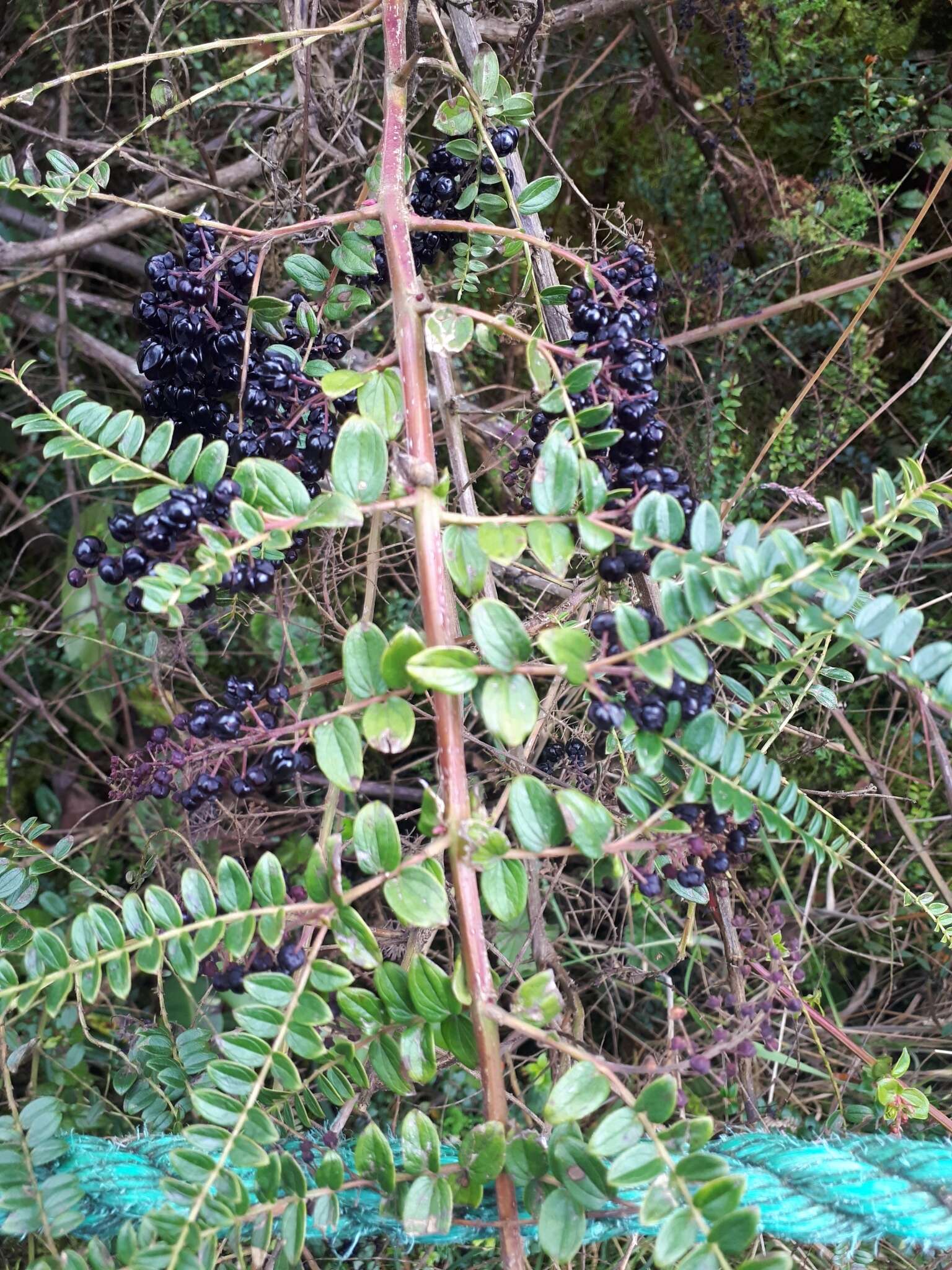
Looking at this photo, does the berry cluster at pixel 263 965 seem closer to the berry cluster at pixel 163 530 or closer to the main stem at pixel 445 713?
the main stem at pixel 445 713

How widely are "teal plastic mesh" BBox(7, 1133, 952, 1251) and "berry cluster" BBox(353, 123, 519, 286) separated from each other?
99 centimetres

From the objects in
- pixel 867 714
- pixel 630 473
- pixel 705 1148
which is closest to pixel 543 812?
pixel 630 473

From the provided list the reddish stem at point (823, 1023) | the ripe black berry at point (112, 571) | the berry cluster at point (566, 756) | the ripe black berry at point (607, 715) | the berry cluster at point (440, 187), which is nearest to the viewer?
the ripe black berry at point (607, 715)

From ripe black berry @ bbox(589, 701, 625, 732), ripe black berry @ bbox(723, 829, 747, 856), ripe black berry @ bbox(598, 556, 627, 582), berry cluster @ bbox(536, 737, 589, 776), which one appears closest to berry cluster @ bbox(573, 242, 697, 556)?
ripe black berry @ bbox(598, 556, 627, 582)

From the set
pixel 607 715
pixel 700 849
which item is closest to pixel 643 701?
pixel 607 715

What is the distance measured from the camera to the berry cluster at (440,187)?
1074 mm

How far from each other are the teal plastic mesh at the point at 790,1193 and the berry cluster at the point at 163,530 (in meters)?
0.51

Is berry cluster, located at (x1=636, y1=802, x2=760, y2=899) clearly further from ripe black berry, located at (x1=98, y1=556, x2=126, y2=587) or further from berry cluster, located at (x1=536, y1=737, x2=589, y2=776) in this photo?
ripe black berry, located at (x1=98, y1=556, x2=126, y2=587)

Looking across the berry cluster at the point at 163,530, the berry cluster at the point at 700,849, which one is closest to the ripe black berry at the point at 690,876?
the berry cluster at the point at 700,849

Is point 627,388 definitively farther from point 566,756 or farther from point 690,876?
point 566,756

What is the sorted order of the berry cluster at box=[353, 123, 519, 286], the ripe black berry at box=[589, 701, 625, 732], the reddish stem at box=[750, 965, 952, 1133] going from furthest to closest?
the berry cluster at box=[353, 123, 519, 286] → the reddish stem at box=[750, 965, 952, 1133] → the ripe black berry at box=[589, 701, 625, 732]

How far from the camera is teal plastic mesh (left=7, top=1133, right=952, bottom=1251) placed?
75 centimetres

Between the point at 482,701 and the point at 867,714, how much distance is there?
1.40 meters

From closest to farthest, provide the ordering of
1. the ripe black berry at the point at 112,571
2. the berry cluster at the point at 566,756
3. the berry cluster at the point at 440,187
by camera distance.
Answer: the ripe black berry at the point at 112,571, the berry cluster at the point at 440,187, the berry cluster at the point at 566,756
